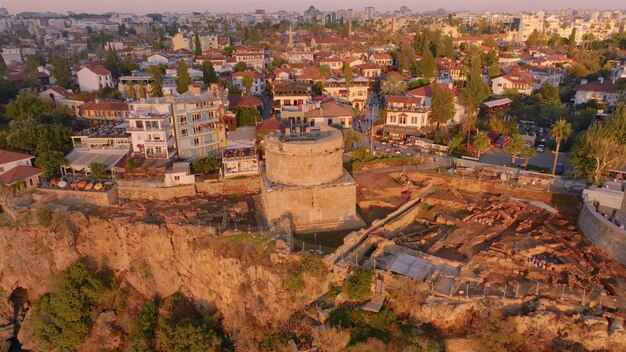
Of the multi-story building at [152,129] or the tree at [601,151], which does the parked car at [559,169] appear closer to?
the tree at [601,151]

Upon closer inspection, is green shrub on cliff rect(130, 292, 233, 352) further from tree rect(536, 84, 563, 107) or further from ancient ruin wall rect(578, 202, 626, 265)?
tree rect(536, 84, 563, 107)

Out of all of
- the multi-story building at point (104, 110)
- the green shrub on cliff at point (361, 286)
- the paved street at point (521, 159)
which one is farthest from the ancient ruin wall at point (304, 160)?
the multi-story building at point (104, 110)

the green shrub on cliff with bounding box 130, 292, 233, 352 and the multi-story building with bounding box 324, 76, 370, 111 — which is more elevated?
the multi-story building with bounding box 324, 76, 370, 111

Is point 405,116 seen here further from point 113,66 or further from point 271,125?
point 113,66

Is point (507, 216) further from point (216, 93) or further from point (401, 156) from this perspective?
point (216, 93)

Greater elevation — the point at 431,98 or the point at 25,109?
the point at 25,109

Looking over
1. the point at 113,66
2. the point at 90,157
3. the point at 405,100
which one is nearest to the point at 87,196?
the point at 90,157

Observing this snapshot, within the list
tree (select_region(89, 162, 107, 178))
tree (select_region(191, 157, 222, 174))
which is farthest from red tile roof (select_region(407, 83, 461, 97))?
tree (select_region(89, 162, 107, 178))
